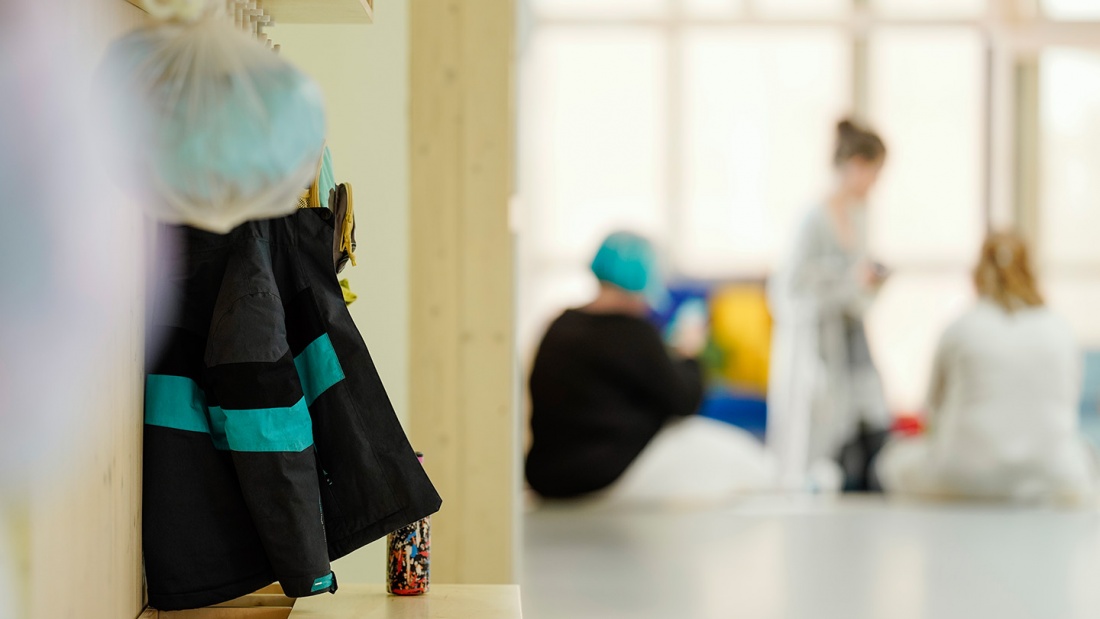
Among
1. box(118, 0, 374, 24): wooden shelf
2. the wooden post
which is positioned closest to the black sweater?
the wooden post

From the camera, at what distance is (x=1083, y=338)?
7.02 meters

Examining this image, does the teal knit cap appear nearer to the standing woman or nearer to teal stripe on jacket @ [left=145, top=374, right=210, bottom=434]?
the standing woman

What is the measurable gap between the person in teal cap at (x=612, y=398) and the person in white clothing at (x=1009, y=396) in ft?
3.27

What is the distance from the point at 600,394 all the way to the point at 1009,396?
154 centimetres

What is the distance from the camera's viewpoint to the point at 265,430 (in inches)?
61.2

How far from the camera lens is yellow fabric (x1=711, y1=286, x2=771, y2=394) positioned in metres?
6.32

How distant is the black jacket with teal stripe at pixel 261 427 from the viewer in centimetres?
156

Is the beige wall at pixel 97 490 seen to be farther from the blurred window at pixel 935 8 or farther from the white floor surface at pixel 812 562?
the blurred window at pixel 935 8

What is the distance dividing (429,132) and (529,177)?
422 centimetres

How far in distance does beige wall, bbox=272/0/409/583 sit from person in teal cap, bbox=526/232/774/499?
79.2 inches

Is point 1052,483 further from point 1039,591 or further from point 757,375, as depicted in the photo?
point 757,375

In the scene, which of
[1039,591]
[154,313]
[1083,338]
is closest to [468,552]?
[154,313]

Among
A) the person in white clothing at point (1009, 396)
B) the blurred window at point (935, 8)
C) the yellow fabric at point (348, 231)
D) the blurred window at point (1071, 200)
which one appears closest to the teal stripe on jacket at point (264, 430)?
the yellow fabric at point (348, 231)

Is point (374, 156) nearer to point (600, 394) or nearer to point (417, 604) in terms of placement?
point (417, 604)
